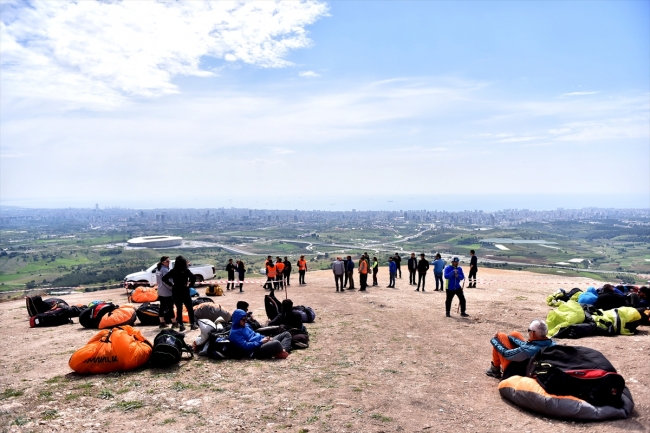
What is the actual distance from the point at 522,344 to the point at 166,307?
910 centimetres

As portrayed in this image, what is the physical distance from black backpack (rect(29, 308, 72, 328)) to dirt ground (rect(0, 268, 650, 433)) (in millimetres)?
253

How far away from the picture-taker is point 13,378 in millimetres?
7289

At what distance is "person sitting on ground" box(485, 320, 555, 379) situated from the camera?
7.02 meters

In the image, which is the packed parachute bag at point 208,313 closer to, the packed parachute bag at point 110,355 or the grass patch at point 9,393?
the packed parachute bag at point 110,355

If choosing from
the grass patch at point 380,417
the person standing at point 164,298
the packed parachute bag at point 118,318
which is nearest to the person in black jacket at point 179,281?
the person standing at point 164,298

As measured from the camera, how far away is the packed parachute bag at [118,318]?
11.2m

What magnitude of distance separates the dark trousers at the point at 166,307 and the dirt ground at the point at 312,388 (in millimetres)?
472

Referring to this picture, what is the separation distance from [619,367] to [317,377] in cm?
544

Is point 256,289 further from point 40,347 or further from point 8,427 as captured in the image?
point 8,427

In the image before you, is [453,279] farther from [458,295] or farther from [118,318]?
[118,318]

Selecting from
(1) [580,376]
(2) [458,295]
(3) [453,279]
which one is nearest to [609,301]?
(2) [458,295]

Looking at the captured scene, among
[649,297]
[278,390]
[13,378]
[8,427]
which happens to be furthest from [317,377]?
[649,297]

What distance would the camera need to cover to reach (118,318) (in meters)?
11.5

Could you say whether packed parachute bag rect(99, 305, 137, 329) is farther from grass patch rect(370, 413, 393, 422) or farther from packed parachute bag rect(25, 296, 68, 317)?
grass patch rect(370, 413, 393, 422)
